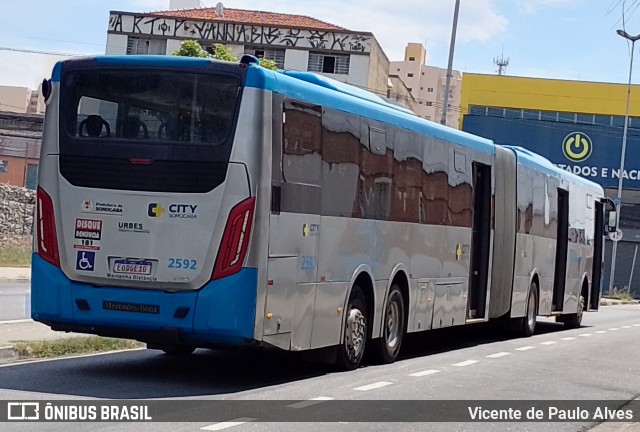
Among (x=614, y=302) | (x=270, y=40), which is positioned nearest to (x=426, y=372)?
(x=614, y=302)

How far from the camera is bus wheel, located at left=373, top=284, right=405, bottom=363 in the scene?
14367mm

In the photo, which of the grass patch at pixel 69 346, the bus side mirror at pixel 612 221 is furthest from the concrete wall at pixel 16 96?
the grass patch at pixel 69 346

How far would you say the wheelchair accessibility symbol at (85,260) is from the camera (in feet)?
37.0

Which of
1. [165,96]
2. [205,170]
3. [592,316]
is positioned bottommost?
[592,316]

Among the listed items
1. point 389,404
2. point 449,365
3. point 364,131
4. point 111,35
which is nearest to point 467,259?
point 449,365

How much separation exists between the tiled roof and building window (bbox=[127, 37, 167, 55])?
2015 mm

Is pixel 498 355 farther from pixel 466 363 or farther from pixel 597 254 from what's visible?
pixel 597 254

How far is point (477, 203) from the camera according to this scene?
18391 mm

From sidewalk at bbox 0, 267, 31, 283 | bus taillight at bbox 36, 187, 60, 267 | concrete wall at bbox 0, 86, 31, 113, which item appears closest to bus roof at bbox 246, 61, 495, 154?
bus taillight at bbox 36, 187, 60, 267

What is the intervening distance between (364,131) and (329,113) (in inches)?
39.9

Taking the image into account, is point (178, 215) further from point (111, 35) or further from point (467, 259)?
point (111, 35)

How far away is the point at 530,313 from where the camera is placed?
21844 mm

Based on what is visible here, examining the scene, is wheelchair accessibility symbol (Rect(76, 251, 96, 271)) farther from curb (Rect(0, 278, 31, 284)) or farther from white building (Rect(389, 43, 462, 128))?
white building (Rect(389, 43, 462, 128))

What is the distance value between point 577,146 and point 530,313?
1689 inches
